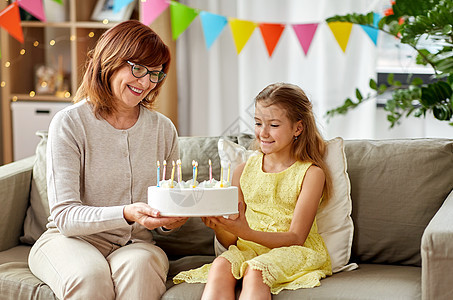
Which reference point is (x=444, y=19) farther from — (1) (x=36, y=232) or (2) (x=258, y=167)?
(1) (x=36, y=232)

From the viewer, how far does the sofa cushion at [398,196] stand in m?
2.09

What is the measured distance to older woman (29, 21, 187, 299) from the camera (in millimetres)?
1822

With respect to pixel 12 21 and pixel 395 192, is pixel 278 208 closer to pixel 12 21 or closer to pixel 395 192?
pixel 395 192

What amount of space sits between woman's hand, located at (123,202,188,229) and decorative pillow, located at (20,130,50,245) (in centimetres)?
61

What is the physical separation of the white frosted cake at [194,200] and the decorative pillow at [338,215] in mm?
502

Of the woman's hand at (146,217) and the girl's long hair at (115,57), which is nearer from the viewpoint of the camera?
the woman's hand at (146,217)

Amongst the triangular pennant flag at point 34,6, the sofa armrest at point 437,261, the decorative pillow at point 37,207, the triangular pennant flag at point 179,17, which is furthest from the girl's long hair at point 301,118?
the triangular pennant flag at point 34,6

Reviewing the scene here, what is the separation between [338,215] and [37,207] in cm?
112

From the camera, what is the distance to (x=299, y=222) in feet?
6.39

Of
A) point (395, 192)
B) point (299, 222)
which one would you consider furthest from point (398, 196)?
point (299, 222)

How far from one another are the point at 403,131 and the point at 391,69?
36 cm

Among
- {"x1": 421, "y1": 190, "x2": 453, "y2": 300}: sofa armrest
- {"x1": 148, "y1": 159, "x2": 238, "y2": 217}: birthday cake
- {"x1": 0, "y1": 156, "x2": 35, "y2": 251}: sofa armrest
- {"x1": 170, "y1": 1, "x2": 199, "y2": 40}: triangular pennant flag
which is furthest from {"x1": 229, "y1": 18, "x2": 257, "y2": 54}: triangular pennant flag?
{"x1": 421, "y1": 190, "x2": 453, "y2": 300}: sofa armrest

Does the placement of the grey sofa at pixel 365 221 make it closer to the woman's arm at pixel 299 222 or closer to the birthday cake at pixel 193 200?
the woman's arm at pixel 299 222

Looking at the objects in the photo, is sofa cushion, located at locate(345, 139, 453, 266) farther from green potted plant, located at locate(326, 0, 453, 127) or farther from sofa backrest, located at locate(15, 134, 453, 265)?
green potted plant, located at locate(326, 0, 453, 127)
